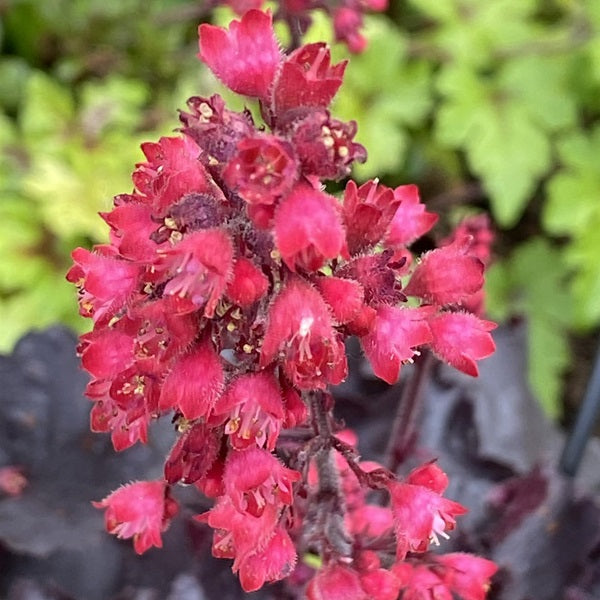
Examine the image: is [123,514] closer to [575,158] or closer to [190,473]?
[190,473]

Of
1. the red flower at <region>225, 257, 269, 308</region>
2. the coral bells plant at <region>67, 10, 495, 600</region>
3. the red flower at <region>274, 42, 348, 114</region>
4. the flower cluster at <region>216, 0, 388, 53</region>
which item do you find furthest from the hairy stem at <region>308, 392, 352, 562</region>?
the flower cluster at <region>216, 0, 388, 53</region>

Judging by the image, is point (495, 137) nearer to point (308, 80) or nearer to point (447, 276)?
point (447, 276)

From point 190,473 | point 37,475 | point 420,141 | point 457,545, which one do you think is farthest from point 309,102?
point 420,141

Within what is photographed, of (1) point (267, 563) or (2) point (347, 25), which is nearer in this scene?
(1) point (267, 563)

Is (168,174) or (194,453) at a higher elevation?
(168,174)

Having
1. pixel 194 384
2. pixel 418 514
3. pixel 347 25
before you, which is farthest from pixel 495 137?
pixel 194 384

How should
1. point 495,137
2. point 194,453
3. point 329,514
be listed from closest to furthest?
point 194,453
point 329,514
point 495,137

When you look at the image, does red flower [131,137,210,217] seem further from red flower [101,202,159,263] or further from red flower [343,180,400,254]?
red flower [343,180,400,254]
